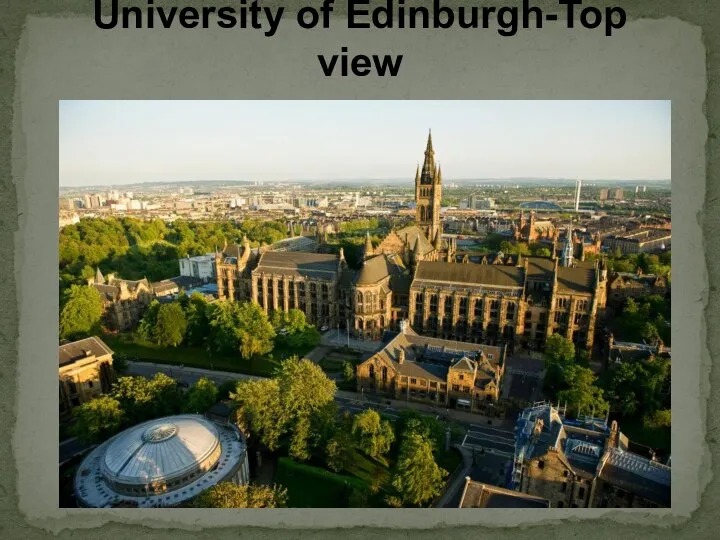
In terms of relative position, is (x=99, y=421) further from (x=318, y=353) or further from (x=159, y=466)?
(x=318, y=353)

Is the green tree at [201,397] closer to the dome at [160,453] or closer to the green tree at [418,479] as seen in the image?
the dome at [160,453]

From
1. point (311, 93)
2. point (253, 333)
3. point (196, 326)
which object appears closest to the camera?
point (311, 93)

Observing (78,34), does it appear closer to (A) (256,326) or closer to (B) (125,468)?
(B) (125,468)

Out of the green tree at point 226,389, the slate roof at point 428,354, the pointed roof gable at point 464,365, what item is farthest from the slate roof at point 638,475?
the green tree at point 226,389

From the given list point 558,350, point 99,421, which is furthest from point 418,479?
point 558,350

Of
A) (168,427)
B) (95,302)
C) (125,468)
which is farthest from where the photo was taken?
(95,302)

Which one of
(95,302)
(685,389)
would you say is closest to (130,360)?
(95,302)
